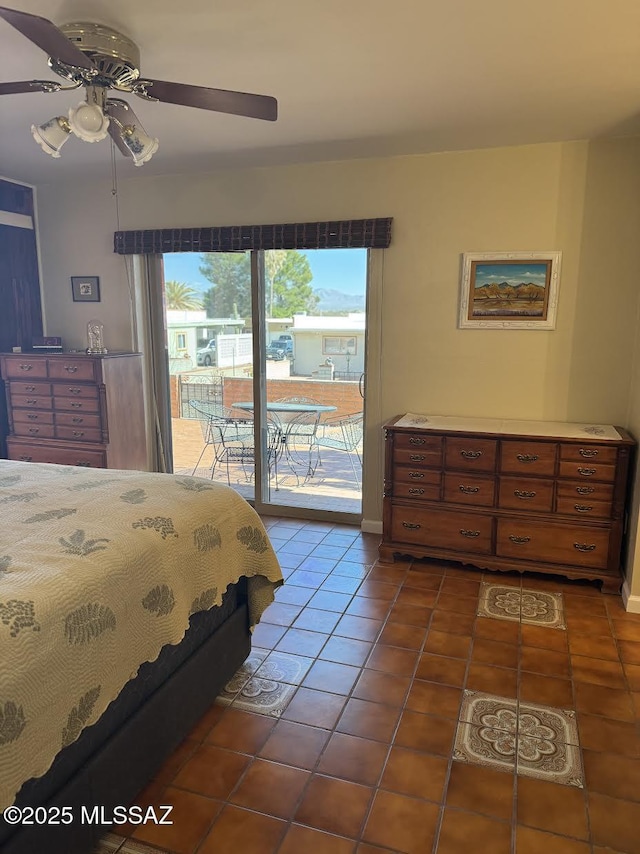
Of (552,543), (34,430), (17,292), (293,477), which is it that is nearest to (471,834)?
(552,543)

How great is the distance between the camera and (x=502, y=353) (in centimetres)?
368

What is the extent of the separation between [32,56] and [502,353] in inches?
111

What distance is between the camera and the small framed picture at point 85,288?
459cm

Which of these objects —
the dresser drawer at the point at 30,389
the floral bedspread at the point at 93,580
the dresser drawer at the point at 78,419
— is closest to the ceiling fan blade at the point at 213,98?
the floral bedspread at the point at 93,580

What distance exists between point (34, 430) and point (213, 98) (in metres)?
3.12

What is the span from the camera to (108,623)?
157 cm

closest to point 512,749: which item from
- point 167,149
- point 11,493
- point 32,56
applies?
point 11,493

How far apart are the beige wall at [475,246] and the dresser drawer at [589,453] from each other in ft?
0.89

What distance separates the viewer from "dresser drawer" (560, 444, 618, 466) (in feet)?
10.3

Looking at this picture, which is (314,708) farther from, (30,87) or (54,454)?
(54,454)

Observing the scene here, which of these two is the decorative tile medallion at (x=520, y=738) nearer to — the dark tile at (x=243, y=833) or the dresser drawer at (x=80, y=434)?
the dark tile at (x=243, y=833)

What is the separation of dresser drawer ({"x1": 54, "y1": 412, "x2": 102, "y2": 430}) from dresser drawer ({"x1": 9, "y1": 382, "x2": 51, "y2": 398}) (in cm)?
19

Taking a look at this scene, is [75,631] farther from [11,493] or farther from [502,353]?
[502,353]

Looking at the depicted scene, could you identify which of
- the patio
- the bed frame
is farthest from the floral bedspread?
the patio
